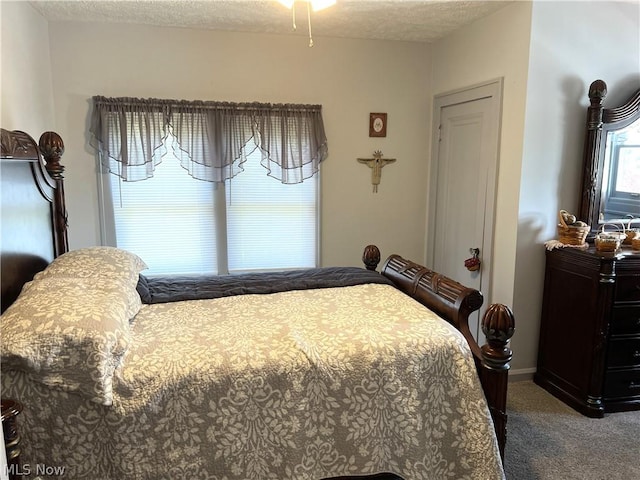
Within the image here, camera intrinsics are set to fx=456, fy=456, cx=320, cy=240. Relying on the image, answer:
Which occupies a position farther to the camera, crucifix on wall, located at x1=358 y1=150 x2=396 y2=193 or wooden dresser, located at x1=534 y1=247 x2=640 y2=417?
crucifix on wall, located at x1=358 y1=150 x2=396 y2=193

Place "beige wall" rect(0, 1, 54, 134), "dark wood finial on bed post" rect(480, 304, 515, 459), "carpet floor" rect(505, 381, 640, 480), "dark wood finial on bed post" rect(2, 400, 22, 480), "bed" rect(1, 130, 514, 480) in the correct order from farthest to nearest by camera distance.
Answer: "beige wall" rect(0, 1, 54, 134)
"carpet floor" rect(505, 381, 640, 480)
"dark wood finial on bed post" rect(480, 304, 515, 459)
"bed" rect(1, 130, 514, 480)
"dark wood finial on bed post" rect(2, 400, 22, 480)

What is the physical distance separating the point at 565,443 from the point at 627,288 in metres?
0.97

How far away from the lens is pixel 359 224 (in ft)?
13.4

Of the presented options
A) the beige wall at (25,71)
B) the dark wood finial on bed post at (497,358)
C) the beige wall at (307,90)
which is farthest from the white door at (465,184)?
the beige wall at (25,71)

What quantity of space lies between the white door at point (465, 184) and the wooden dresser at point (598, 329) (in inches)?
22.2

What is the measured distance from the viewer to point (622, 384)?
278 cm

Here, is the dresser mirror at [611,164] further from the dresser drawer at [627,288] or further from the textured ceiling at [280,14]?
the textured ceiling at [280,14]

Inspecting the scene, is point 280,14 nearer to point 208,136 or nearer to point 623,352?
point 208,136

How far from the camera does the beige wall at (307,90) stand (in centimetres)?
342

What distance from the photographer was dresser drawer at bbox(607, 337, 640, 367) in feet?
8.95

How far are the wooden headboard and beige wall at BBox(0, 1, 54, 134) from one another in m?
0.41

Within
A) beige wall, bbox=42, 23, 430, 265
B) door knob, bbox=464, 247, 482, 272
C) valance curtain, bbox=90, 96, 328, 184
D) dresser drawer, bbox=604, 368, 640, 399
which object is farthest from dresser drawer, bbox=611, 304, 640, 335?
valance curtain, bbox=90, 96, 328, 184

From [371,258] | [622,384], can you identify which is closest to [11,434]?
[371,258]

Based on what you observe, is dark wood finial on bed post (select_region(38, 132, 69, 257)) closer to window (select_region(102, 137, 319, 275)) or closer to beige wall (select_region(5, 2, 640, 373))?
beige wall (select_region(5, 2, 640, 373))
